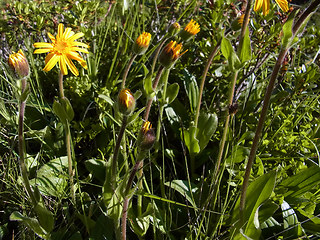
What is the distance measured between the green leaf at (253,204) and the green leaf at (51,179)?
2.78 ft

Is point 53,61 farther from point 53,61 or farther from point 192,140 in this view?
point 192,140

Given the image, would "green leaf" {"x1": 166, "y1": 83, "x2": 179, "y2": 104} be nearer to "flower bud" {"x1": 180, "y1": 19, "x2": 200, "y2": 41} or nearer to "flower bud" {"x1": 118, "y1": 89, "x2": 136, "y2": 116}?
"flower bud" {"x1": 180, "y1": 19, "x2": 200, "y2": 41}

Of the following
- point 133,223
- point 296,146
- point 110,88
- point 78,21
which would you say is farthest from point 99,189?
point 78,21

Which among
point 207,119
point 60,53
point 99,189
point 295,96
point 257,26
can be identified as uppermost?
point 257,26

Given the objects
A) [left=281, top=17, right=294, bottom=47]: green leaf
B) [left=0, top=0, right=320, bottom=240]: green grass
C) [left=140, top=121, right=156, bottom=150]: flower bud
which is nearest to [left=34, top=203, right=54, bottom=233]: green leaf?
[left=0, top=0, right=320, bottom=240]: green grass

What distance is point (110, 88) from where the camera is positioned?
2057 millimetres

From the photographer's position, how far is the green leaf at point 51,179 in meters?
1.67

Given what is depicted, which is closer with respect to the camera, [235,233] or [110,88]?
[235,233]

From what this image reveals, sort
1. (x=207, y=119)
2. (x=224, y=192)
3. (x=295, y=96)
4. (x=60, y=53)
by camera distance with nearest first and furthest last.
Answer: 1. (x=60, y=53)
2. (x=224, y=192)
3. (x=207, y=119)
4. (x=295, y=96)

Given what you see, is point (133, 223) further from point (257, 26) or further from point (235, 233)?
point (257, 26)

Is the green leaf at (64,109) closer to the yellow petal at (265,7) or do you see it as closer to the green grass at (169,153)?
the green grass at (169,153)

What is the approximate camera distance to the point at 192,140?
1833 mm

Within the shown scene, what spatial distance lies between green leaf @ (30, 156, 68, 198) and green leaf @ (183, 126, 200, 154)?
68 centimetres

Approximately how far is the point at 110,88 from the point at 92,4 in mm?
752
